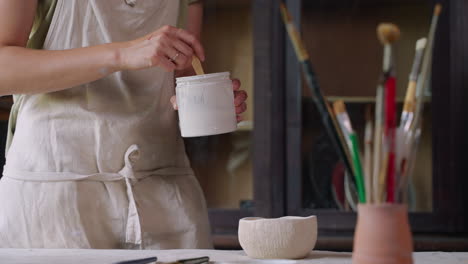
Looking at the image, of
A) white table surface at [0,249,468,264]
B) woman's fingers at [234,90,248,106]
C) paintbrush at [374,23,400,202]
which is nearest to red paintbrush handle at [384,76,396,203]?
paintbrush at [374,23,400,202]

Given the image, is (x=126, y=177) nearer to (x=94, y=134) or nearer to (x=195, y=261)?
(x=94, y=134)

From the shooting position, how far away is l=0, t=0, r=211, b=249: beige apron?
106 centimetres

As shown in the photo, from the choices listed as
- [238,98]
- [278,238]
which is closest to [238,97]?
[238,98]

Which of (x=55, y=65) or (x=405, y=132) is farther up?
(x=55, y=65)

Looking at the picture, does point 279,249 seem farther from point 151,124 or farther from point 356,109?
point 356,109

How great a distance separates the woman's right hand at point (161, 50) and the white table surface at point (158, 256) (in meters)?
0.27

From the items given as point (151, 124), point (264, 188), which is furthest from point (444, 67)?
point (151, 124)

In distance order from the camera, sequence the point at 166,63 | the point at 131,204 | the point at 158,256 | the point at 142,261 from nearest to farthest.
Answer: the point at 142,261 < the point at 158,256 < the point at 166,63 < the point at 131,204

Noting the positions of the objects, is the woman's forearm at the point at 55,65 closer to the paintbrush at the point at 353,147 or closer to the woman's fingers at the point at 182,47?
the woman's fingers at the point at 182,47

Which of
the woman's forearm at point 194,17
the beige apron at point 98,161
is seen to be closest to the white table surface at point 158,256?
the beige apron at point 98,161

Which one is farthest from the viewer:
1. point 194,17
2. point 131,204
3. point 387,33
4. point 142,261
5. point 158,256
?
point 194,17

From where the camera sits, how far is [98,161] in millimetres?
1092

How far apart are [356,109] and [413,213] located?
1.15 feet

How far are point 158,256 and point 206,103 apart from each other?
0.78ft
